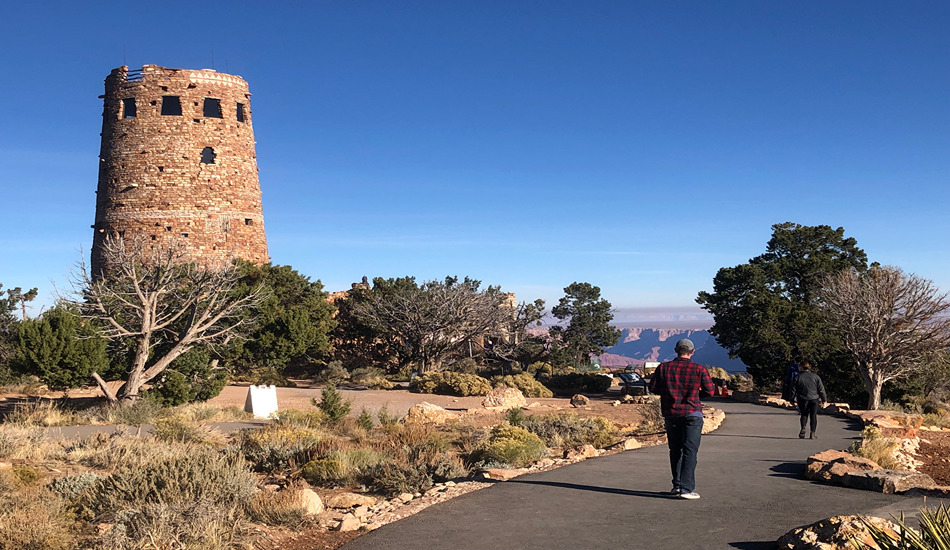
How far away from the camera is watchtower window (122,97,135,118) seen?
37906 mm

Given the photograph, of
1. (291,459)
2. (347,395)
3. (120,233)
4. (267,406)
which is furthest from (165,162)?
(291,459)

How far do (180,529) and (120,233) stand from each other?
3290cm

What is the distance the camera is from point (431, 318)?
39.5 metres

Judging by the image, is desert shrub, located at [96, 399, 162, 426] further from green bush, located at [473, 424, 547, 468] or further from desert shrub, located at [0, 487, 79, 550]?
green bush, located at [473, 424, 547, 468]

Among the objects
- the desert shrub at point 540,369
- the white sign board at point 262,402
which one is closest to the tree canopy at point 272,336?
the white sign board at point 262,402

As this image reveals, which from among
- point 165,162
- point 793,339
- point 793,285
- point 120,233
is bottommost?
point 793,339

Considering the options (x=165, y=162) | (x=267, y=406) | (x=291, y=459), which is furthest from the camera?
(x=165, y=162)

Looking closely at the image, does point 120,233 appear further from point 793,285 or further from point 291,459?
point 793,285

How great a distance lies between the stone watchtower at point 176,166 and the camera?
36.9 m

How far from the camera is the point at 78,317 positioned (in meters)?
22.6

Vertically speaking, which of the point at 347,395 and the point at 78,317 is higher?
the point at 78,317

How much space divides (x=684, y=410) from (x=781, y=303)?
27665mm

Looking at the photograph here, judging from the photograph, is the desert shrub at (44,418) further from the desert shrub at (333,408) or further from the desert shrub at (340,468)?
the desert shrub at (340,468)

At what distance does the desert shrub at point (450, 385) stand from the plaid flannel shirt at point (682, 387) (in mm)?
24168
